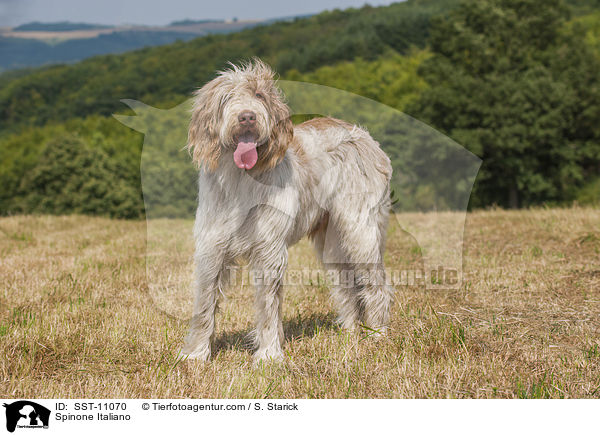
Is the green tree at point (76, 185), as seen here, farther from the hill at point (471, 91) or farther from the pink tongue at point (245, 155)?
the pink tongue at point (245, 155)

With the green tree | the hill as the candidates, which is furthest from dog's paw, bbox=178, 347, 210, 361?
the green tree

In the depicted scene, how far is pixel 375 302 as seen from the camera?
5059 millimetres

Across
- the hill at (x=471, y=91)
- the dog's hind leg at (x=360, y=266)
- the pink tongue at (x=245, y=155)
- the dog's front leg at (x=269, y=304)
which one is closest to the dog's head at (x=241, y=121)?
the pink tongue at (x=245, y=155)

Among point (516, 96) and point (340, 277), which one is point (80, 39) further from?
point (340, 277)

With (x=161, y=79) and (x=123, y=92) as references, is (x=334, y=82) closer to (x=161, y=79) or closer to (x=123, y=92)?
(x=161, y=79)

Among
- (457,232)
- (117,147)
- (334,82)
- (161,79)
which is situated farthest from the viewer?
(117,147)

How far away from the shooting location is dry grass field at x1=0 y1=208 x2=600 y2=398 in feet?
12.1

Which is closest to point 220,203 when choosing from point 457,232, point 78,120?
point 457,232

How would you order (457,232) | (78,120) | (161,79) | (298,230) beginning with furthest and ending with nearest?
(78,120), (161,79), (457,232), (298,230)

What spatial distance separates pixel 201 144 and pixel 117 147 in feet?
153

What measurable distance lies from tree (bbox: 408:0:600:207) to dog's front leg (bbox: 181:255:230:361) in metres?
24.7
